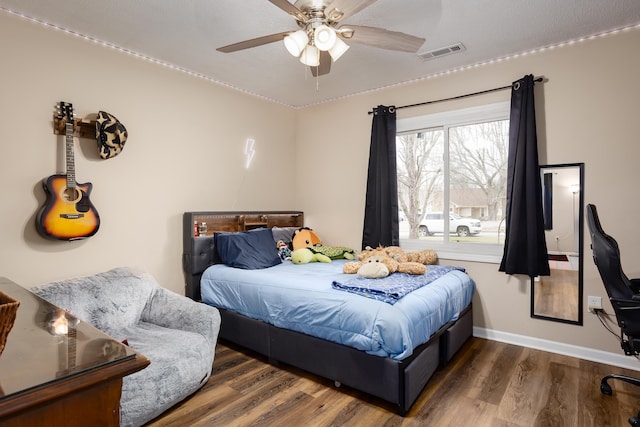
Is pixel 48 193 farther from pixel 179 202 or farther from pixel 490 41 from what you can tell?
pixel 490 41

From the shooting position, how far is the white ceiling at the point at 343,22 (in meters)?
2.36

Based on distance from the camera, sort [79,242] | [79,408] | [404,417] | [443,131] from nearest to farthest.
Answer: [79,408] < [404,417] < [79,242] < [443,131]

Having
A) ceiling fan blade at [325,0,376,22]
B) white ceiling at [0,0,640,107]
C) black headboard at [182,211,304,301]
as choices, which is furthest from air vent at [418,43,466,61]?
black headboard at [182,211,304,301]

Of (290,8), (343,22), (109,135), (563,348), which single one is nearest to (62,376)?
(290,8)

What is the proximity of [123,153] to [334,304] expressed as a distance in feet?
7.39

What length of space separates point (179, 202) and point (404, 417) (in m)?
2.71

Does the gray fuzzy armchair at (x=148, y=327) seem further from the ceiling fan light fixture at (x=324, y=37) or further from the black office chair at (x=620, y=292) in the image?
the black office chair at (x=620, y=292)

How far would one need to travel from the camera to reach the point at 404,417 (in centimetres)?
209

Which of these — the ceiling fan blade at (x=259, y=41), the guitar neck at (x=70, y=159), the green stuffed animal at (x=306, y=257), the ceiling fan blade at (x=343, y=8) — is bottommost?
the green stuffed animal at (x=306, y=257)

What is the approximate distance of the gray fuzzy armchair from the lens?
1967mm

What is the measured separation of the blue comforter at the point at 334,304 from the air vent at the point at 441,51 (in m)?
1.98

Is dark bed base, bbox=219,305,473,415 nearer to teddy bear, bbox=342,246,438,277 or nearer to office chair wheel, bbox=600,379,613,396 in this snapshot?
teddy bear, bbox=342,246,438,277

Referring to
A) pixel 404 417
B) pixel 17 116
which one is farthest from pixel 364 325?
pixel 17 116

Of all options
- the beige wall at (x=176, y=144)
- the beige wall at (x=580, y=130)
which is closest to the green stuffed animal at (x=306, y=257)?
the beige wall at (x=176, y=144)
